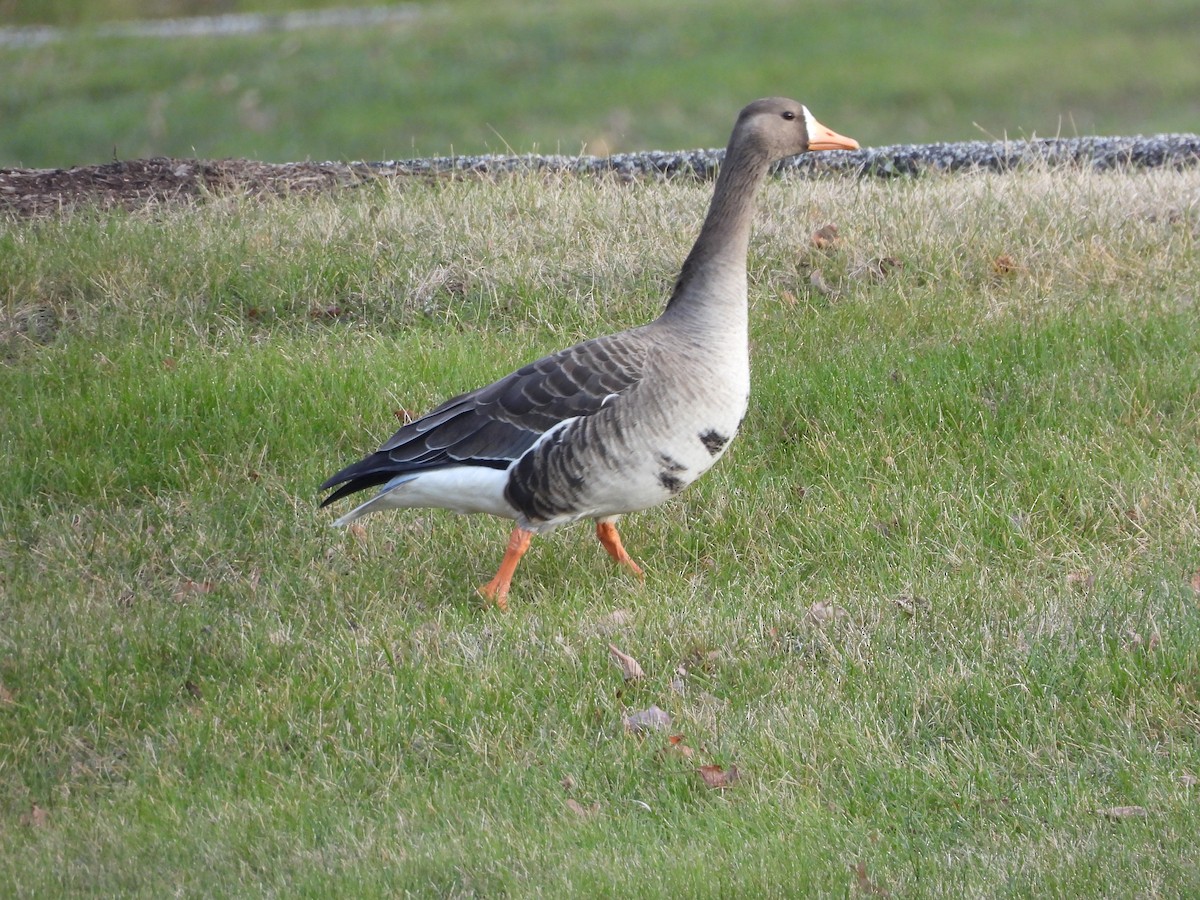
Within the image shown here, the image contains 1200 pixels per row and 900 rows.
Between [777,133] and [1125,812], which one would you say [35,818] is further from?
[777,133]

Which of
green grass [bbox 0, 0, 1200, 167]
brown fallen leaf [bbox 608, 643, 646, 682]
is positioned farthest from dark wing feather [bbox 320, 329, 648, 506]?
Answer: green grass [bbox 0, 0, 1200, 167]

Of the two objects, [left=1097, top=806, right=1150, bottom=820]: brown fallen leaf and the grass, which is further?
the grass

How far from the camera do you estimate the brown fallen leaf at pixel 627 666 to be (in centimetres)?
538

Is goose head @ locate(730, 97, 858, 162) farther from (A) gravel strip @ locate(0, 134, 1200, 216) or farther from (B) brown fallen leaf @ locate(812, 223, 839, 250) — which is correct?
(A) gravel strip @ locate(0, 134, 1200, 216)

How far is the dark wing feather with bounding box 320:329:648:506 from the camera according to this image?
19.0ft

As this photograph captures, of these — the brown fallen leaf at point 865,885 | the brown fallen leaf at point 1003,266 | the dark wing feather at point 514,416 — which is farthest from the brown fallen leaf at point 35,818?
the brown fallen leaf at point 1003,266

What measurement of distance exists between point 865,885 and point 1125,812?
3.06ft

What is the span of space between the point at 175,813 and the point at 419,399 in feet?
11.3

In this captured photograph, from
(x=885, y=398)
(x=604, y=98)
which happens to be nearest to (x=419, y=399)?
(x=885, y=398)

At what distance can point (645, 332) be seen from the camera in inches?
237

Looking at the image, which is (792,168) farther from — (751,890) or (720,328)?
(751,890)

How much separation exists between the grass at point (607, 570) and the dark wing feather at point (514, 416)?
2.22 ft

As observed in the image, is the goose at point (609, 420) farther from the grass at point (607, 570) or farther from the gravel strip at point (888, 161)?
the gravel strip at point (888, 161)

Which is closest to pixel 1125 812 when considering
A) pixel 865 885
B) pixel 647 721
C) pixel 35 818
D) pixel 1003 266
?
pixel 865 885
